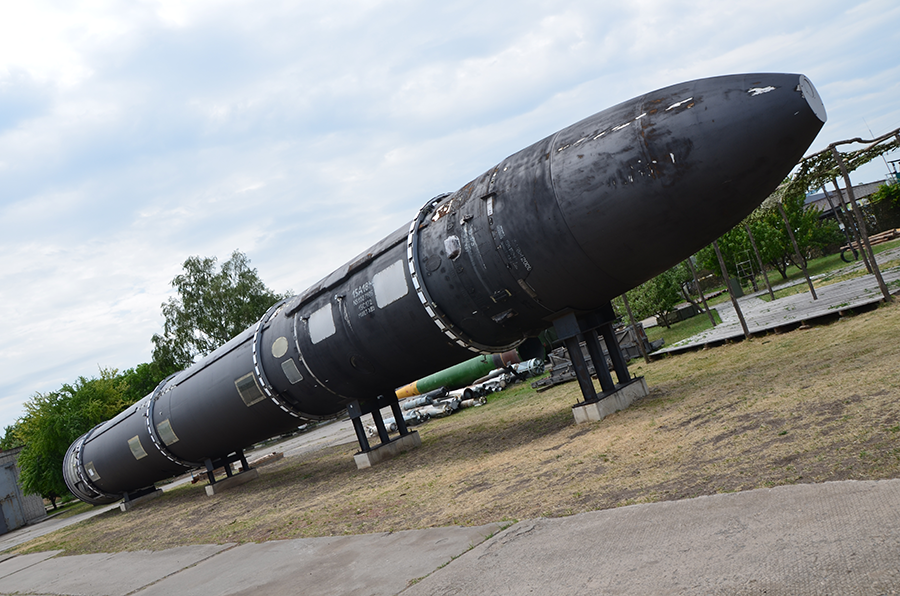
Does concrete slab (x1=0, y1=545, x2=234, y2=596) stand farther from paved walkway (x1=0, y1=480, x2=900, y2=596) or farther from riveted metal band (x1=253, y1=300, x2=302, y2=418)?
riveted metal band (x1=253, y1=300, x2=302, y2=418)

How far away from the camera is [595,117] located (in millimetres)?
7617

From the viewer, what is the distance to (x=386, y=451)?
12.2 metres

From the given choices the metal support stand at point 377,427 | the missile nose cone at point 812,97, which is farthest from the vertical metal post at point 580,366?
the metal support stand at point 377,427

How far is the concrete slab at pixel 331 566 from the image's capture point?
15.8ft

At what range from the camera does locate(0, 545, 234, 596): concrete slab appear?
757 cm

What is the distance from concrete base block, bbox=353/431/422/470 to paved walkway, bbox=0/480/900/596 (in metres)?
5.30

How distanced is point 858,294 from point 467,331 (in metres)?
10.3

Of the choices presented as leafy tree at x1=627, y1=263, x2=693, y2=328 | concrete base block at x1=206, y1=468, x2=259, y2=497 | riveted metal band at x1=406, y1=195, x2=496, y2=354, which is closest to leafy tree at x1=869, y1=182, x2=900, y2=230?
leafy tree at x1=627, y1=263, x2=693, y2=328

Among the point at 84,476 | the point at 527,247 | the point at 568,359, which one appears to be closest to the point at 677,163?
the point at 527,247

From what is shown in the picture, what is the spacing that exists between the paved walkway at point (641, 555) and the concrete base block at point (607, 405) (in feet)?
12.5

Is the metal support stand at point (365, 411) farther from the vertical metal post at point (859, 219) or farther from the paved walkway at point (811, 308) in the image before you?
the vertical metal post at point (859, 219)

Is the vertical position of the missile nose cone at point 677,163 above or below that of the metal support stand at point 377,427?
above

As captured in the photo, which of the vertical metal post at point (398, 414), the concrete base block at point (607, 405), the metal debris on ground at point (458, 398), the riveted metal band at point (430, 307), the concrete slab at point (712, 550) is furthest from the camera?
the metal debris on ground at point (458, 398)

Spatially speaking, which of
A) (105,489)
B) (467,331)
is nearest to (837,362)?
(467,331)
